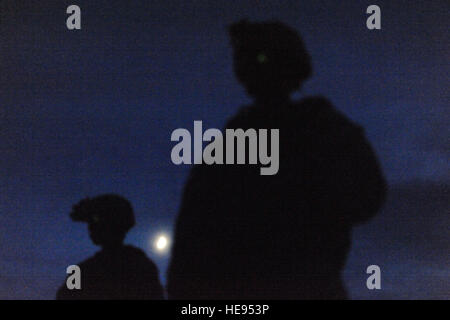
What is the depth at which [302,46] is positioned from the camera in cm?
266

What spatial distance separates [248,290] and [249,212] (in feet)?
0.99

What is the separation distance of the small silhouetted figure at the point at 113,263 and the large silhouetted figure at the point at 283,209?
0.35 ft

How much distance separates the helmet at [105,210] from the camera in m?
2.62

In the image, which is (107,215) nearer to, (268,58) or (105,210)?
(105,210)

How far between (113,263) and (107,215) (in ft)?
0.62

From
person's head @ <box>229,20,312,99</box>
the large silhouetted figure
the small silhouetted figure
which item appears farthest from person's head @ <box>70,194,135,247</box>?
person's head @ <box>229,20,312,99</box>

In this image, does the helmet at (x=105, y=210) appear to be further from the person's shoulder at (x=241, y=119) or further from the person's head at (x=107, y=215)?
the person's shoulder at (x=241, y=119)

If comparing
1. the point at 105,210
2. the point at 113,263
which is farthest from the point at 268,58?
the point at 113,263

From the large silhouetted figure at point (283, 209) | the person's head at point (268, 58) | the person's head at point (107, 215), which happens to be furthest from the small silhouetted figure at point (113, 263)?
the person's head at point (268, 58)

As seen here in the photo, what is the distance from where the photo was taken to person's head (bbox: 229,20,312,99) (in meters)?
2.66

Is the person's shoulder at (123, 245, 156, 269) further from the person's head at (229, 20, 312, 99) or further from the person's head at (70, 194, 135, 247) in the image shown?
the person's head at (229, 20, 312, 99)

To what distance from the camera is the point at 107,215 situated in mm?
2627
